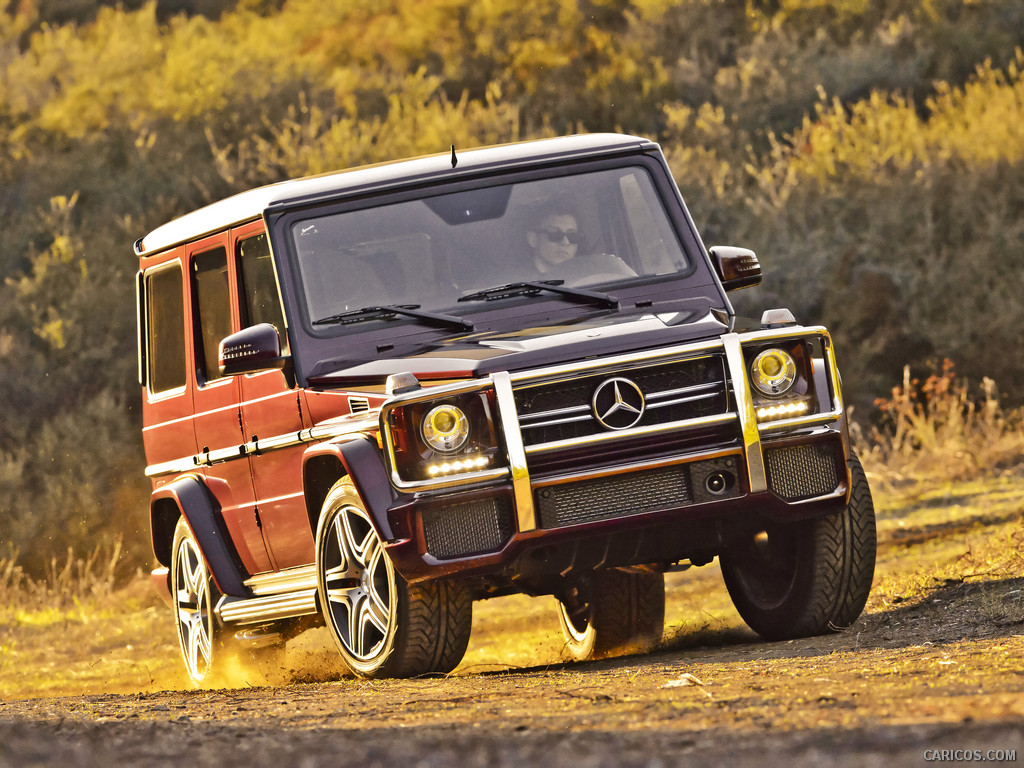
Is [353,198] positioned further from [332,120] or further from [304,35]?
[304,35]

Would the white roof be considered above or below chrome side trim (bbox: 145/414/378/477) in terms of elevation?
above

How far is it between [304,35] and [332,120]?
5905 mm

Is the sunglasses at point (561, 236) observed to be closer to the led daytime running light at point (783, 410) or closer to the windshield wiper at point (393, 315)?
the windshield wiper at point (393, 315)

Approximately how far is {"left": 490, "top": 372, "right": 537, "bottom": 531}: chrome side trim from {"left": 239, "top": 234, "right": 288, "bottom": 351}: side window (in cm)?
152

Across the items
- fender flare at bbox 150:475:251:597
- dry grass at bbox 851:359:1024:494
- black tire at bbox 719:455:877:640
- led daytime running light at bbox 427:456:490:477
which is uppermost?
led daytime running light at bbox 427:456:490:477

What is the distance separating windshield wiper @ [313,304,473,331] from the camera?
267 inches

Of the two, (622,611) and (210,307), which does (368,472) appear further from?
(622,611)

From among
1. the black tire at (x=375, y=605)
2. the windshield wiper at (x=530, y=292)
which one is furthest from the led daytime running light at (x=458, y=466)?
the windshield wiper at (x=530, y=292)

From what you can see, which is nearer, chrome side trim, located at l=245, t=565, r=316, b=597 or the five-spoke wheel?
chrome side trim, located at l=245, t=565, r=316, b=597

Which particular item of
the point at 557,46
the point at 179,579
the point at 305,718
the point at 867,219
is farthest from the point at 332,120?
the point at 305,718

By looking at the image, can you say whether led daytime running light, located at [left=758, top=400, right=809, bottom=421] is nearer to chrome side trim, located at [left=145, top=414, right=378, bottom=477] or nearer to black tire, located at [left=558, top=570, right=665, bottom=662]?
chrome side trim, located at [left=145, top=414, right=378, bottom=477]

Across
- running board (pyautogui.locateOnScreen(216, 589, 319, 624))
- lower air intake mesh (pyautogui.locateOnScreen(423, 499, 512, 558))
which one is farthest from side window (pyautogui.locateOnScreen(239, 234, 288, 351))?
lower air intake mesh (pyautogui.locateOnScreen(423, 499, 512, 558))

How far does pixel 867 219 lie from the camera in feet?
57.8

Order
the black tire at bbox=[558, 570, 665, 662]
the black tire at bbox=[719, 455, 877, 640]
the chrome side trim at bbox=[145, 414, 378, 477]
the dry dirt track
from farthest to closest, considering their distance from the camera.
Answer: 1. the black tire at bbox=[558, 570, 665, 662]
2. the black tire at bbox=[719, 455, 877, 640]
3. the chrome side trim at bbox=[145, 414, 378, 477]
4. the dry dirt track
